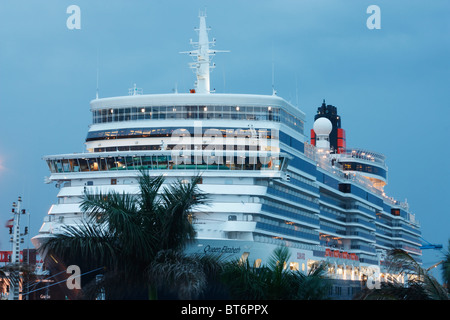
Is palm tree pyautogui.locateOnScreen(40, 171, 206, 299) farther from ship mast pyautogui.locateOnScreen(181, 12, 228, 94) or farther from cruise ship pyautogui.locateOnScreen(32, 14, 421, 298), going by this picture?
ship mast pyautogui.locateOnScreen(181, 12, 228, 94)

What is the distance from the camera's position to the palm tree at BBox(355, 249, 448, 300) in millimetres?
20448

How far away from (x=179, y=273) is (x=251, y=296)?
2.48 metres

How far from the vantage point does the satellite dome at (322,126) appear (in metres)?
85.9

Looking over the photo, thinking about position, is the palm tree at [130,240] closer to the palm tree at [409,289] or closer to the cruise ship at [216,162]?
the palm tree at [409,289]

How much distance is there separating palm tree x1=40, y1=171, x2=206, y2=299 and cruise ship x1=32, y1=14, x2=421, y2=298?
51.9 feet

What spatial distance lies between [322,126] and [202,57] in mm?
30906

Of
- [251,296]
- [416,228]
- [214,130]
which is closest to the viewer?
[251,296]

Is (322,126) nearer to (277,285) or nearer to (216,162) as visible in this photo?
(216,162)

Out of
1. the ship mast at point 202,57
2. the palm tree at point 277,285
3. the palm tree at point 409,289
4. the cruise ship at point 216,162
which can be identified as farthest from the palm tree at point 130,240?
the ship mast at point 202,57

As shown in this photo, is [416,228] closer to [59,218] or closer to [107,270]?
[59,218]

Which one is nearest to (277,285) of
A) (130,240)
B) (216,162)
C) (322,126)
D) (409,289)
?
(409,289)
